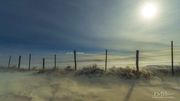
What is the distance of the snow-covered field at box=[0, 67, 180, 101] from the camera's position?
1416 centimetres

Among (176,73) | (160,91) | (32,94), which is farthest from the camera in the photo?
(176,73)

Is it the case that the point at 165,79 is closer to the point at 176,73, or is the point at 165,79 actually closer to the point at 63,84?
the point at 176,73

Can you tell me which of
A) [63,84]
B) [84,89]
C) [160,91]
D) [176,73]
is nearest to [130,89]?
[160,91]

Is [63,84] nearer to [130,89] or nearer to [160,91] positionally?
[130,89]

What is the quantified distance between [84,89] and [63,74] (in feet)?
21.3

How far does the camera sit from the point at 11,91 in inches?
605

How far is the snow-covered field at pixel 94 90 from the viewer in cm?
1416

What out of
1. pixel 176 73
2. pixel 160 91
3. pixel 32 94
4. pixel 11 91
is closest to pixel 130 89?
pixel 160 91

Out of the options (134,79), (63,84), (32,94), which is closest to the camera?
(32,94)

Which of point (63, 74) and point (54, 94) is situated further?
point (63, 74)

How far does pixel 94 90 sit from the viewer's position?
634 inches

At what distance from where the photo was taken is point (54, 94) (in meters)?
14.8

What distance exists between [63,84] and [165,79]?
8.65 m

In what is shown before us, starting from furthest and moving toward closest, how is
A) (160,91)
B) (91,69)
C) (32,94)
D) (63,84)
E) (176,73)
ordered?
(176,73)
(91,69)
(63,84)
(160,91)
(32,94)
